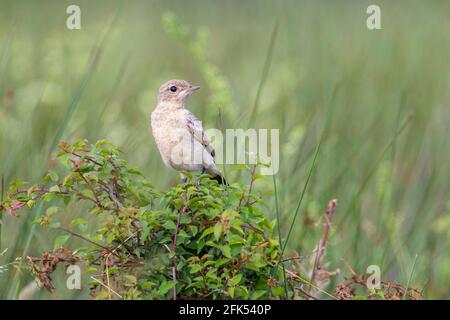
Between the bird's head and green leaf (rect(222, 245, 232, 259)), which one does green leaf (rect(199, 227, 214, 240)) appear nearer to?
green leaf (rect(222, 245, 232, 259))

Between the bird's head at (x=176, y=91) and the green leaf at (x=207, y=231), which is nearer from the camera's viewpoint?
the green leaf at (x=207, y=231)

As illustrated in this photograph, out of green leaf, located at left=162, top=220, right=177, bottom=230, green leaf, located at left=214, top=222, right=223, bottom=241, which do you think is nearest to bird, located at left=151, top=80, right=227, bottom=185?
green leaf, located at left=162, top=220, right=177, bottom=230

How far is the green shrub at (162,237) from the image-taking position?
3.50 meters

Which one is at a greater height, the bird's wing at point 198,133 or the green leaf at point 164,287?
the bird's wing at point 198,133

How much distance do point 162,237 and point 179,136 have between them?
5.39 feet

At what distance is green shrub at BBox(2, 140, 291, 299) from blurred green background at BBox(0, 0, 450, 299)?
0.34m

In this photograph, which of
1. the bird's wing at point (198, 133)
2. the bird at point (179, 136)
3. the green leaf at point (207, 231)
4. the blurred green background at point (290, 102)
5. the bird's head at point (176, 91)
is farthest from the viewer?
the blurred green background at point (290, 102)

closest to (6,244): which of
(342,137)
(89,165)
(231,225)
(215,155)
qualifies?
(215,155)

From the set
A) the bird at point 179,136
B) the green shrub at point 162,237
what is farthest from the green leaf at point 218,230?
the bird at point 179,136

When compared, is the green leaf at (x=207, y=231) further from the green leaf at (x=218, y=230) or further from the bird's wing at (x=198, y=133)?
the bird's wing at (x=198, y=133)

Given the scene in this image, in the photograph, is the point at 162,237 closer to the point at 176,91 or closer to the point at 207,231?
the point at 207,231

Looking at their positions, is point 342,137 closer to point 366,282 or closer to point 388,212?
point 388,212

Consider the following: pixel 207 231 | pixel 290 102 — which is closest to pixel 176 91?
pixel 207 231

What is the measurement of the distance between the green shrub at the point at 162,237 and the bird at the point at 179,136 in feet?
4.44
